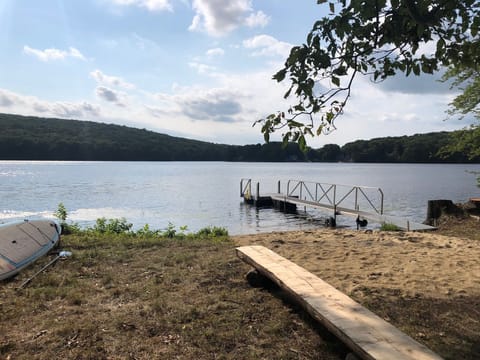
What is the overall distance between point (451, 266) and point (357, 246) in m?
2.23

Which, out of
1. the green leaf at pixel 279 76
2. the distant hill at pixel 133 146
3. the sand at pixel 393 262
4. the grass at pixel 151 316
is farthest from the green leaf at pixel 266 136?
the distant hill at pixel 133 146

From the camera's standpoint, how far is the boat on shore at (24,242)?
227 inches

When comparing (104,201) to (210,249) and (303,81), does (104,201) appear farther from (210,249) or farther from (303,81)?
(303,81)

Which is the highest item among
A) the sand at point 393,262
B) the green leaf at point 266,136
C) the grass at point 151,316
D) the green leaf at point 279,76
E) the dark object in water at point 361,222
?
the green leaf at point 279,76

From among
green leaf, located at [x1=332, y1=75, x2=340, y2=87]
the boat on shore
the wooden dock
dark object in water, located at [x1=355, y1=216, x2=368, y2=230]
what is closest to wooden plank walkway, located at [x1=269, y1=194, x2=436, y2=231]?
the wooden dock

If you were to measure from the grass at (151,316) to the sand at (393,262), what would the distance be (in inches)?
54.1

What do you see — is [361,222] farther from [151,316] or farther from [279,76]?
[279,76]

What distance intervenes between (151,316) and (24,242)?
4417 millimetres

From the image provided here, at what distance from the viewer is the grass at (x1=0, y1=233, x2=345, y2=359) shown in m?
3.11

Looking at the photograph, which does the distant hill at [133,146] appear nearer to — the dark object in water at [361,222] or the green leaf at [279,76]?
the dark object in water at [361,222]

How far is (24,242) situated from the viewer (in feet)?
22.7

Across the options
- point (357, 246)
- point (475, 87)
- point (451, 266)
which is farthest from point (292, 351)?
point (475, 87)

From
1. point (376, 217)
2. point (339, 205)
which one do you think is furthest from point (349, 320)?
point (339, 205)

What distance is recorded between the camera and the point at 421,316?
382 cm
